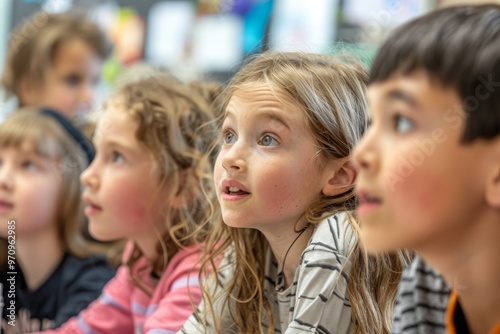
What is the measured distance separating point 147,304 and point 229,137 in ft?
1.63

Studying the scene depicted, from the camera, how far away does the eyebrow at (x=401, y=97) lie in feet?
2.51

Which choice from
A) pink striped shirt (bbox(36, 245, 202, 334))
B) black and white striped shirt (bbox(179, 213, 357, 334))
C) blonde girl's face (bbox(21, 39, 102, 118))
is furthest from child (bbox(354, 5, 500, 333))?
blonde girl's face (bbox(21, 39, 102, 118))

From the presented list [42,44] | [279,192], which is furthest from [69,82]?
[279,192]

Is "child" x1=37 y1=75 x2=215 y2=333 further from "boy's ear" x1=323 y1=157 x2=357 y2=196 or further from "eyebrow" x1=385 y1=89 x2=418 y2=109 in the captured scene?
"eyebrow" x1=385 y1=89 x2=418 y2=109

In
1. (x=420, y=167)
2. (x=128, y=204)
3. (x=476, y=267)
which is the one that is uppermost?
(x=420, y=167)

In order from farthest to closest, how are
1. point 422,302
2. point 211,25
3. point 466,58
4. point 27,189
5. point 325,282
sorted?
point 211,25
point 27,189
point 325,282
point 422,302
point 466,58

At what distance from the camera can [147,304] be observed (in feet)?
5.01

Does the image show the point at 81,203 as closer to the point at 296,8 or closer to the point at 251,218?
the point at 251,218

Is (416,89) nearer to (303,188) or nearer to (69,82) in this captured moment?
(303,188)

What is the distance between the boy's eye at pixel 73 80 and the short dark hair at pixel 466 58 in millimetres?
1979

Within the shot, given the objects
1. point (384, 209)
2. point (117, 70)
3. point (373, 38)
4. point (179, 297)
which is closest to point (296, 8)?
point (373, 38)

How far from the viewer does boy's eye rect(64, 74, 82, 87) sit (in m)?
2.62

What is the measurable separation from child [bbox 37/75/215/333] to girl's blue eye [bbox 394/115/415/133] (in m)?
0.68

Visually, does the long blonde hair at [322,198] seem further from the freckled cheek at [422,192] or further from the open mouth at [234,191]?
the freckled cheek at [422,192]
